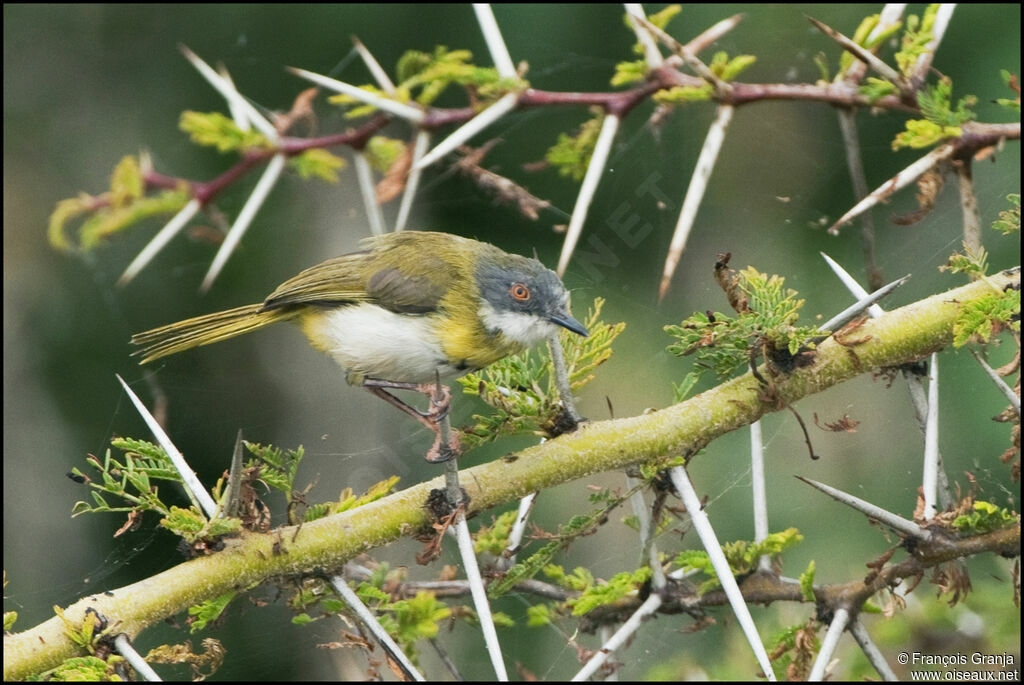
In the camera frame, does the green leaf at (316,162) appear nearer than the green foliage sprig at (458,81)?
No

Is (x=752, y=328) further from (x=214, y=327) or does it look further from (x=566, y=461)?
(x=214, y=327)

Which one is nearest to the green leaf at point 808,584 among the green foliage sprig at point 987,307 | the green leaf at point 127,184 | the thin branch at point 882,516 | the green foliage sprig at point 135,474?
the thin branch at point 882,516

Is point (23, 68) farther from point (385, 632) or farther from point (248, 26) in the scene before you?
point (385, 632)

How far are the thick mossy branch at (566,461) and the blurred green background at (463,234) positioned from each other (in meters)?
0.23

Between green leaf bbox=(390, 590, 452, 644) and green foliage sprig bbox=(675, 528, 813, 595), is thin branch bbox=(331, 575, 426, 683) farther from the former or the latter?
green foliage sprig bbox=(675, 528, 813, 595)

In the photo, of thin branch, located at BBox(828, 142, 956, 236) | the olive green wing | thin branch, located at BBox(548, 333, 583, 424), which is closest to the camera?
thin branch, located at BBox(548, 333, 583, 424)

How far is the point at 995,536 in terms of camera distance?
2.20 metres

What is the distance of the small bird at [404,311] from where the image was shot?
3154mm

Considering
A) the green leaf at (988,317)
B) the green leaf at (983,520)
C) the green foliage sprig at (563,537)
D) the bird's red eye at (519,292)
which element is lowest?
the green leaf at (983,520)

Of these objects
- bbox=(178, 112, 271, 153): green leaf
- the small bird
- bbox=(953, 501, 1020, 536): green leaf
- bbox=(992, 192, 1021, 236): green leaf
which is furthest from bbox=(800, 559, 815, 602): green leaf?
bbox=(178, 112, 271, 153): green leaf

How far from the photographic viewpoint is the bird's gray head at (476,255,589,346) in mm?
2885

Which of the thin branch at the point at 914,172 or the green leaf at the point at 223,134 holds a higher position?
the green leaf at the point at 223,134

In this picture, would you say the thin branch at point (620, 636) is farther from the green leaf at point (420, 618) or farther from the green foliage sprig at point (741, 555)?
the green leaf at point (420, 618)

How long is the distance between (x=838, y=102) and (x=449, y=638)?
8.12 feet
